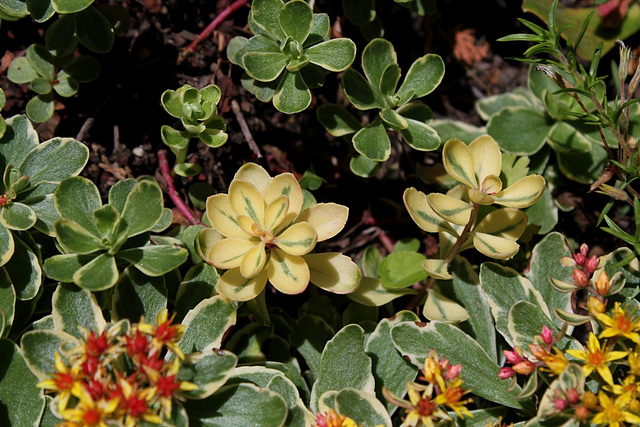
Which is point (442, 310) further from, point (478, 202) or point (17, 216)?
point (17, 216)

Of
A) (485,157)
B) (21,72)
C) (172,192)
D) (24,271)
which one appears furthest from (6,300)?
(485,157)

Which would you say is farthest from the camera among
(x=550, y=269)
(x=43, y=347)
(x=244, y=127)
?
(x=244, y=127)

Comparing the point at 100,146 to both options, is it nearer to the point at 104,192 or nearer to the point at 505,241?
the point at 104,192

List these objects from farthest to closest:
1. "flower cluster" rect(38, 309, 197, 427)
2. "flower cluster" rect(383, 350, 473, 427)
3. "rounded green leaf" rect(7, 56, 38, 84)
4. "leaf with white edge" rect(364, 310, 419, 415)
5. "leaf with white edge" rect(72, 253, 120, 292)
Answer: "rounded green leaf" rect(7, 56, 38, 84), "leaf with white edge" rect(364, 310, 419, 415), "leaf with white edge" rect(72, 253, 120, 292), "flower cluster" rect(383, 350, 473, 427), "flower cluster" rect(38, 309, 197, 427)

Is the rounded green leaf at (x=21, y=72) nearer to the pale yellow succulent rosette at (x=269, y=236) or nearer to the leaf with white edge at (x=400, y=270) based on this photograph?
the pale yellow succulent rosette at (x=269, y=236)

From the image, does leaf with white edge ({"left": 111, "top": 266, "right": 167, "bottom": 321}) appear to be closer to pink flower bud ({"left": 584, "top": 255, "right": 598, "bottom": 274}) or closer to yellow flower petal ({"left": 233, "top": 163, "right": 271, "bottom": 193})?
yellow flower petal ({"left": 233, "top": 163, "right": 271, "bottom": 193})

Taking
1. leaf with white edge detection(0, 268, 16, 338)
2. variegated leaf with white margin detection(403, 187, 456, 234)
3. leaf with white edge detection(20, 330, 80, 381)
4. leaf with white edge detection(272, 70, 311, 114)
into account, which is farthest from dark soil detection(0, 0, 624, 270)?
leaf with white edge detection(20, 330, 80, 381)

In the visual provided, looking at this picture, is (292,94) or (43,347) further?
(292,94)

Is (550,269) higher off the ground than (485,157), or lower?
lower
